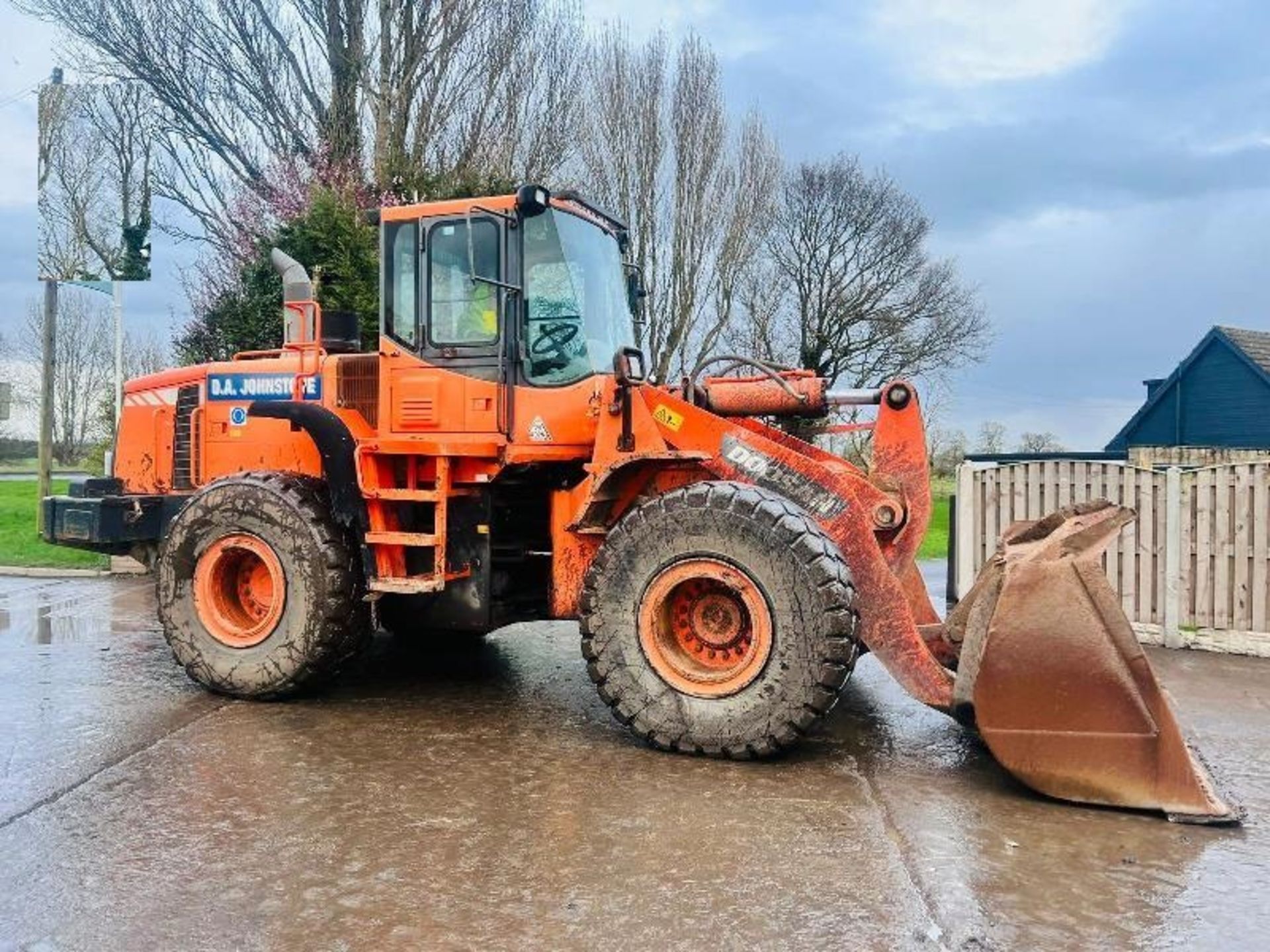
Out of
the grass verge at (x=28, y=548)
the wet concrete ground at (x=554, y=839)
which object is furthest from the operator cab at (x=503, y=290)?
the grass verge at (x=28, y=548)

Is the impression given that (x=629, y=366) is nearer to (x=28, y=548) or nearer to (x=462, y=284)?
(x=462, y=284)

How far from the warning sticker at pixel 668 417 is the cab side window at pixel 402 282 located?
1609 mm

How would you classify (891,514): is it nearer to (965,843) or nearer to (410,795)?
(965,843)

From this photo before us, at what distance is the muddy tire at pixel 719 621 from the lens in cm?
477

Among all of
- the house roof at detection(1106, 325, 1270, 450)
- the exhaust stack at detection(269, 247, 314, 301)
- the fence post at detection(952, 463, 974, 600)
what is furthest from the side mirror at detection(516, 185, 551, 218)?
the house roof at detection(1106, 325, 1270, 450)

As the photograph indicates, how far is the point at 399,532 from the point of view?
19.7ft

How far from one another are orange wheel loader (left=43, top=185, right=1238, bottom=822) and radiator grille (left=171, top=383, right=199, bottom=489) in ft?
0.07

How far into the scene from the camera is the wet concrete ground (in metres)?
3.35

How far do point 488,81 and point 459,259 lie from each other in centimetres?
1277

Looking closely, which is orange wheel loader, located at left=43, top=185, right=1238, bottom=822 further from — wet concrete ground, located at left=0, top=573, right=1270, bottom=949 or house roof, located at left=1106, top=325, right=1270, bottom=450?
house roof, located at left=1106, top=325, right=1270, bottom=450

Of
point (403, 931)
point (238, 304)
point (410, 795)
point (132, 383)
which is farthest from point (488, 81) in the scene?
point (403, 931)

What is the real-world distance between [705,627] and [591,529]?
0.82 metres

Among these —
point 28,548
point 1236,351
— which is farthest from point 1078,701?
point 1236,351

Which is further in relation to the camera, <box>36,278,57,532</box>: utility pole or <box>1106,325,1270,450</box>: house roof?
<box>1106,325,1270,450</box>: house roof
